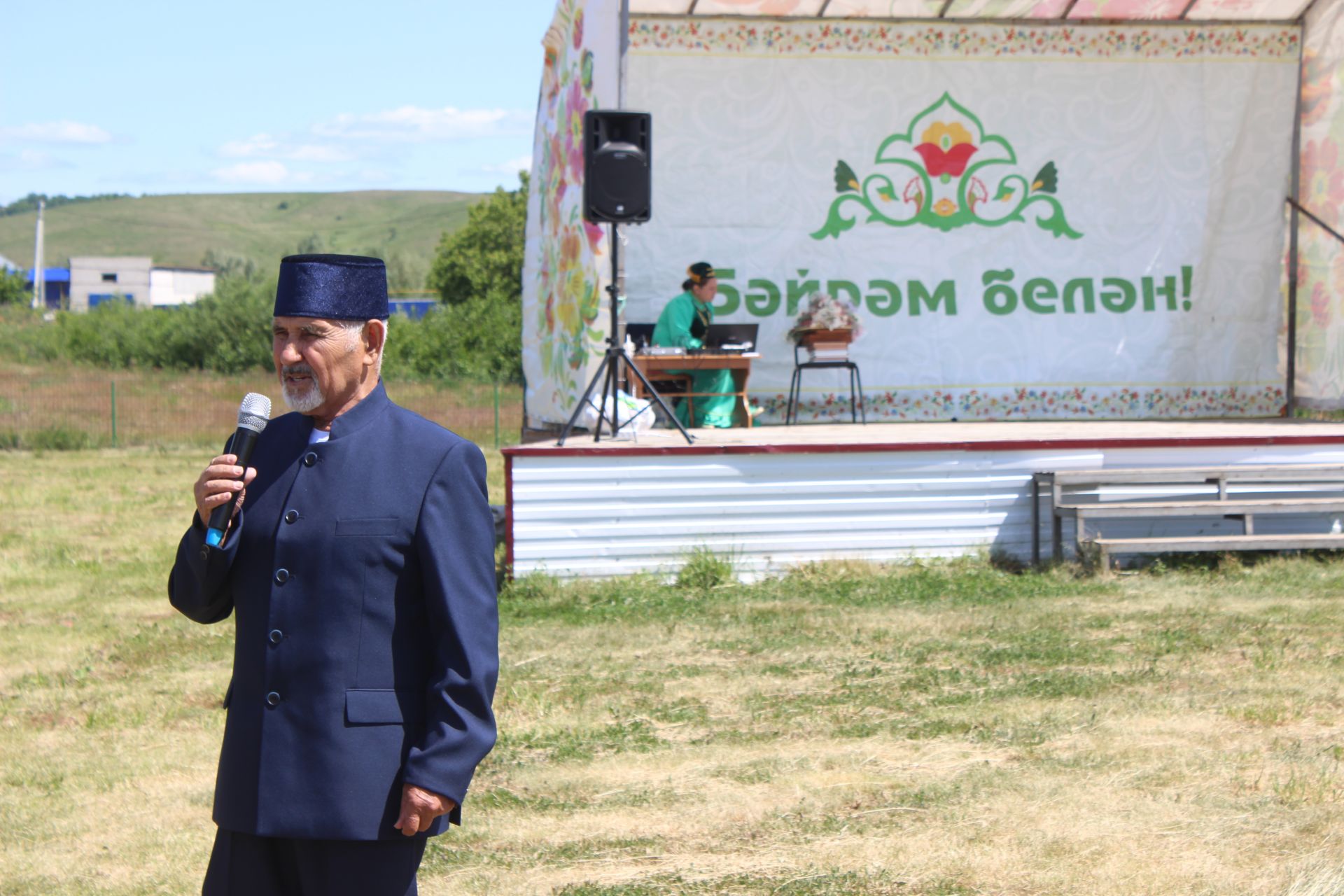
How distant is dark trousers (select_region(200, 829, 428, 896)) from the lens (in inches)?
93.2

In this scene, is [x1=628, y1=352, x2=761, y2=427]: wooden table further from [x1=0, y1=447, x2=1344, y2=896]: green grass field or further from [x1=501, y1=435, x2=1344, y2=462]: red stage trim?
[x1=0, y1=447, x2=1344, y2=896]: green grass field

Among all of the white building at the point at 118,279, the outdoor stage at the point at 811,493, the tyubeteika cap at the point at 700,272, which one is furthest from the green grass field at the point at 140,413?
the white building at the point at 118,279

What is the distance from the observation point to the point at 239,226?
150 m

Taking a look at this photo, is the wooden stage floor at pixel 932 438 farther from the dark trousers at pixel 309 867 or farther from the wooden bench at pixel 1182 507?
the dark trousers at pixel 309 867

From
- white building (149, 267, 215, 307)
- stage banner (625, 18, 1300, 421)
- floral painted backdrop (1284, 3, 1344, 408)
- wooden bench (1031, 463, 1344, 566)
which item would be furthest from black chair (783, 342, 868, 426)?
white building (149, 267, 215, 307)

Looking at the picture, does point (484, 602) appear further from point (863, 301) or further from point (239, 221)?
point (239, 221)

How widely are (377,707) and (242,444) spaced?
1.67ft

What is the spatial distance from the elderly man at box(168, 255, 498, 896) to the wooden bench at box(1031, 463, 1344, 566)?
A: 6.41 meters

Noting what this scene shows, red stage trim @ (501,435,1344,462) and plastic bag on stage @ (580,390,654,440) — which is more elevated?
plastic bag on stage @ (580,390,654,440)

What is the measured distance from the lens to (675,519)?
27.0 ft

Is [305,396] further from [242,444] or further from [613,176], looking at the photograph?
[613,176]

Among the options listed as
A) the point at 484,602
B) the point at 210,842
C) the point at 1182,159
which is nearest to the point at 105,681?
the point at 210,842

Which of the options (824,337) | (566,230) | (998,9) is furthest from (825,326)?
(998,9)

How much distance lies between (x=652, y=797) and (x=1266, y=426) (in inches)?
264
